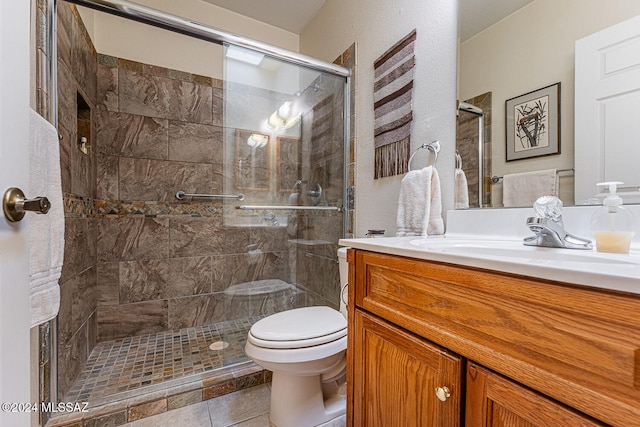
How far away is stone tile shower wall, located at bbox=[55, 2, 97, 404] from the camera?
51.3 inches

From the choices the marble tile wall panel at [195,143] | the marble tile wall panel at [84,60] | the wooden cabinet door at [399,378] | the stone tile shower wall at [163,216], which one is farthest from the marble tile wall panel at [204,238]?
the wooden cabinet door at [399,378]

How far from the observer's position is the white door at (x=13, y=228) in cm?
47

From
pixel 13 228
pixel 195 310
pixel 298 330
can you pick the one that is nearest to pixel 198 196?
pixel 195 310

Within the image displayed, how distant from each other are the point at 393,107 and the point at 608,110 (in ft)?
2.66

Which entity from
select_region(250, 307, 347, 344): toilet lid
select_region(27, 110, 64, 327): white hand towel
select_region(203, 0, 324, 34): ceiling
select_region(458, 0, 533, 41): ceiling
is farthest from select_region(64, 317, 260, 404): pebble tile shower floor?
select_region(203, 0, 324, 34): ceiling

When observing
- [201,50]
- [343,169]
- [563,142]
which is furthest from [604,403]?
[201,50]

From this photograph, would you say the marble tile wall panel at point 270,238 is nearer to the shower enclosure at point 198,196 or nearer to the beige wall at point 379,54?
the shower enclosure at point 198,196

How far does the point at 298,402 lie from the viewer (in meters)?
1.18

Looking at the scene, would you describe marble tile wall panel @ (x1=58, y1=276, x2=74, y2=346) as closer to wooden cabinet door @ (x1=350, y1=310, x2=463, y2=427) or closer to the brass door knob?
the brass door knob

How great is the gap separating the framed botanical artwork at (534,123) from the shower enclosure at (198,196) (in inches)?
38.8

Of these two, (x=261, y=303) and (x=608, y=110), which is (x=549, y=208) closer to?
(x=608, y=110)

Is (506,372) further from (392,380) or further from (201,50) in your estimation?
(201,50)

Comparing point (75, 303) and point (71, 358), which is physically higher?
point (75, 303)

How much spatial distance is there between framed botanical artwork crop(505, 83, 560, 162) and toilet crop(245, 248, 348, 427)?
79cm
